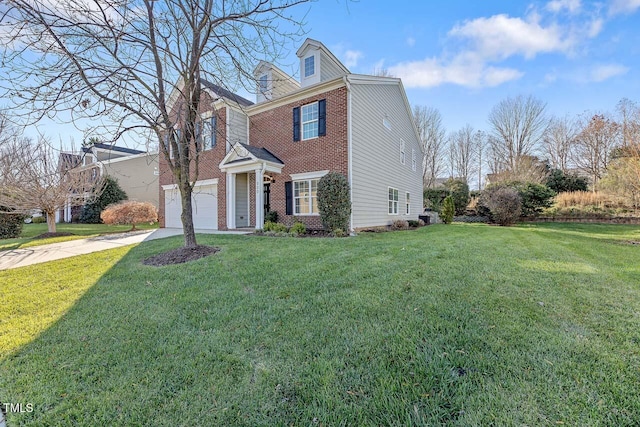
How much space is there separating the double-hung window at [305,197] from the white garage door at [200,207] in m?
4.40

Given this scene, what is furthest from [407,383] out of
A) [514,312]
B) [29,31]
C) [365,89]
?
[365,89]

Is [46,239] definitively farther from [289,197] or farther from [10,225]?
[289,197]

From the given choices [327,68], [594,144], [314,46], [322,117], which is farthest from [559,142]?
[322,117]

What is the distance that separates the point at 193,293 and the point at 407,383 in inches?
125

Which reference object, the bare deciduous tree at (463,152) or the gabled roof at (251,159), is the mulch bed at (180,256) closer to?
the gabled roof at (251,159)

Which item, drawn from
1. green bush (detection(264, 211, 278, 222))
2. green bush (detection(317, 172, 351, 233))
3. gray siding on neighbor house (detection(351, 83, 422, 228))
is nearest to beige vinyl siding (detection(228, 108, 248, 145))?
green bush (detection(264, 211, 278, 222))

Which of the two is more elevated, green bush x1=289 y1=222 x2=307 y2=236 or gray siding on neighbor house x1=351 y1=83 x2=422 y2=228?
gray siding on neighbor house x1=351 y1=83 x2=422 y2=228

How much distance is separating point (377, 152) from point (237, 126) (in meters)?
6.54

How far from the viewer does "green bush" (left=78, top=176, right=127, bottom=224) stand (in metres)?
20.7

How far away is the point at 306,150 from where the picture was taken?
35.7 ft

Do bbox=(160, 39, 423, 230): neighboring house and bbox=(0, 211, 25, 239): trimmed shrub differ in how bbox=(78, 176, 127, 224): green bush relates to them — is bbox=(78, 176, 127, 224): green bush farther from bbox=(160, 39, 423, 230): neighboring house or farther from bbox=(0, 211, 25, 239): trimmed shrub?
bbox=(160, 39, 423, 230): neighboring house

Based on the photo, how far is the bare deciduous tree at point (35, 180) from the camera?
35.5 feet

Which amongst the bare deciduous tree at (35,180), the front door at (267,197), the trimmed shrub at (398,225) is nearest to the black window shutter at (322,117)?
the front door at (267,197)

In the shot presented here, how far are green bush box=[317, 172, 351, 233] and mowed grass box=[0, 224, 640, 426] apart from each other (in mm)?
4612
